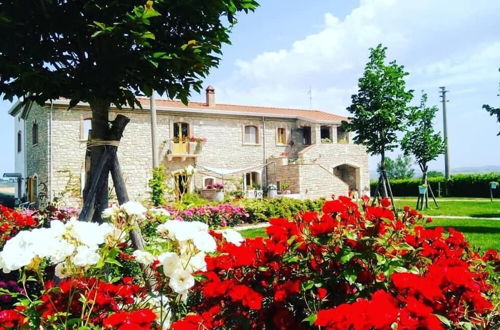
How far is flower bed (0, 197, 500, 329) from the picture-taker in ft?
6.14

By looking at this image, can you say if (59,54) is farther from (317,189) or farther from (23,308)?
(317,189)

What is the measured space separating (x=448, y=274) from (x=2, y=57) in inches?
147

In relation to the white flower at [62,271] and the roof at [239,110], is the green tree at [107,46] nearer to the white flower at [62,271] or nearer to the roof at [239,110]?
the white flower at [62,271]

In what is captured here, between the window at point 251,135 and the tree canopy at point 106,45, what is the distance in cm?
2199

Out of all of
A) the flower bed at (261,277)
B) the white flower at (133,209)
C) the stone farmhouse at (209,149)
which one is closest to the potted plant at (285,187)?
the stone farmhouse at (209,149)

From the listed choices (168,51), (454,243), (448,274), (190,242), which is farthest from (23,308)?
(454,243)

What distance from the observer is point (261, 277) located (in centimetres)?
272

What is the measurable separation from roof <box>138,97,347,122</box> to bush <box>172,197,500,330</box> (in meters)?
20.5

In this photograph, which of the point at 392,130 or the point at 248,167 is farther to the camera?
the point at 248,167

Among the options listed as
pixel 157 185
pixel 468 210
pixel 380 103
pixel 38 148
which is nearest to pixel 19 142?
pixel 38 148

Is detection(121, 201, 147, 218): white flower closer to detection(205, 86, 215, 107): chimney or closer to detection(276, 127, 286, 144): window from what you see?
detection(205, 86, 215, 107): chimney

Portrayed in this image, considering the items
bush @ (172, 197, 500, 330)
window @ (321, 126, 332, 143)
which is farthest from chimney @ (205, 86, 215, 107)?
bush @ (172, 197, 500, 330)

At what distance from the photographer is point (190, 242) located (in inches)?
79.5

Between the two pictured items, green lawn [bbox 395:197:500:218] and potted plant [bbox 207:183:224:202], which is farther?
potted plant [bbox 207:183:224:202]
